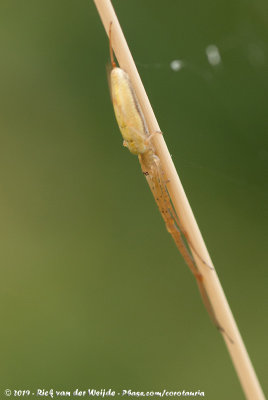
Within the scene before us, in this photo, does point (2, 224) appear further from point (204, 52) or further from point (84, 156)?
point (204, 52)

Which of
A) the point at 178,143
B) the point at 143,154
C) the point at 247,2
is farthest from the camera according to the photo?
the point at 178,143

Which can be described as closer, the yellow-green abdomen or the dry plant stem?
the dry plant stem

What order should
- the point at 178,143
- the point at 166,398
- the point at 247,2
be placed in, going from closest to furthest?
the point at 166,398
the point at 247,2
the point at 178,143

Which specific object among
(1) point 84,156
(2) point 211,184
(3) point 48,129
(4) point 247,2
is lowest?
(2) point 211,184

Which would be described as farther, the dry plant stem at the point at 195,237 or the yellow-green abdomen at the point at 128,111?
the yellow-green abdomen at the point at 128,111

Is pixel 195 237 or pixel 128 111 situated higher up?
pixel 128 111

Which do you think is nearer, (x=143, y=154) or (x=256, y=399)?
(x=256, y=399)

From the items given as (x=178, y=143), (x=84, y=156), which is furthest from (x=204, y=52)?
(x=84, y=156)

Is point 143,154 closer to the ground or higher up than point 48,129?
closer to the ground
